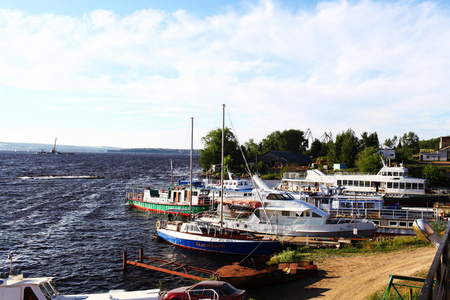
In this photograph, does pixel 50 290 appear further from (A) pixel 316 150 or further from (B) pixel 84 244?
(A) pixel 316 150

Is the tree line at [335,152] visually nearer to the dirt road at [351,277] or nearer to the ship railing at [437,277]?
the dirt road at [351,277]

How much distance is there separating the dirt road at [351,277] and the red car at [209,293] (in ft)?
8.45

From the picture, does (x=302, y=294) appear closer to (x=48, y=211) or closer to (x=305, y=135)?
(x=48, y=211)

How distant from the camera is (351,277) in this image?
19594mm

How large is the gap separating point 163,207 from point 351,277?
3311 centimetres

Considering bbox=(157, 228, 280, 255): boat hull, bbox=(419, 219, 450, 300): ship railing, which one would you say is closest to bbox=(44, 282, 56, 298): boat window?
bbox=(419, 219, 450, 300): ship railing

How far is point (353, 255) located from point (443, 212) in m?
16.7

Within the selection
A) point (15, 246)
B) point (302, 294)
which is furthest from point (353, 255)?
point (15, 246)

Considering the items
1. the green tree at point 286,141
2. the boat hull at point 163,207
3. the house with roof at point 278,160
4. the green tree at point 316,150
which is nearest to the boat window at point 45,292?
the boat hull at point 163,207

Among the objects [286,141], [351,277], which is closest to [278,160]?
[286,141]

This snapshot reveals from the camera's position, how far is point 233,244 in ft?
91.0

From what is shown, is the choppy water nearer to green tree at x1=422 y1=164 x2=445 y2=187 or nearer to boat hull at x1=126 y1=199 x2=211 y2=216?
boat hull at x1=126 y1=199 x2=211 y2=216

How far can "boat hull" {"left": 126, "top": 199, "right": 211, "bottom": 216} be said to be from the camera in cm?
4659

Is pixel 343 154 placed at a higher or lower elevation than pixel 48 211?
higher
